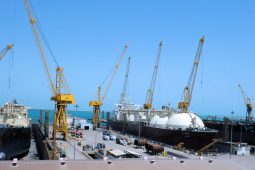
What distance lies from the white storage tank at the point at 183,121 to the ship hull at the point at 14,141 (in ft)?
133

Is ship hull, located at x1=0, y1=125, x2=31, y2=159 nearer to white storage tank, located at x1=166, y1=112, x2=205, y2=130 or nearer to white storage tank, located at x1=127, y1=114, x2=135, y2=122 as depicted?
white storage tank, located at x1=166, y1=112, x2=205, y2=130

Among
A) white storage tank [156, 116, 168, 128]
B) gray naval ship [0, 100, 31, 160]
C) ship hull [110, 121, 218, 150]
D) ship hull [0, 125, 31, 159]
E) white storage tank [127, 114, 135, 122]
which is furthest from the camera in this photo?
white storage tank [127, 114, 135, 122]

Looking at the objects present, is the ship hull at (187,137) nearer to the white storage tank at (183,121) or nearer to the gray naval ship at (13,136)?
the white storage tank at (183,121)

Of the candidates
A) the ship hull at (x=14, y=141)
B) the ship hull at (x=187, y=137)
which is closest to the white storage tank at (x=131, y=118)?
the ship hull at (x=187, y=137)

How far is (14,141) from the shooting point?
237 ft

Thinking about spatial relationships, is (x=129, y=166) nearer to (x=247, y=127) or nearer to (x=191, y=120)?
(x=191, y=120)

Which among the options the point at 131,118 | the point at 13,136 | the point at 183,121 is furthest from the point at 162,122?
the point at 13,136

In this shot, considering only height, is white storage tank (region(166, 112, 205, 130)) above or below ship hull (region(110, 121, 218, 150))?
above

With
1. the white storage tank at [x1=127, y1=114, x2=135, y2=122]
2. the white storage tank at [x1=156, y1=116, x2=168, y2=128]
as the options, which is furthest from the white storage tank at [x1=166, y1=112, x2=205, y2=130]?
the white storage tank at [x1=127, y1=114, x2=135, y2=122]

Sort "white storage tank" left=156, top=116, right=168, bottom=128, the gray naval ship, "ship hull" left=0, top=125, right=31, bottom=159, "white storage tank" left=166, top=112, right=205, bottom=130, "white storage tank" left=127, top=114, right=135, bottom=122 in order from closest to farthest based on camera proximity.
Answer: "ship hull" left=0, top=125, right=31, bottom=159 → the gray naval ship → "white storage tank" left=166, top=112, right=205, bottom=130 → "white storage tank" left=156, top=116, right=168, bottom=128 → "white storage tank" left=127, top=114, right=135, bottom=122

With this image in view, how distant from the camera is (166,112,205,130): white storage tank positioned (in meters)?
100

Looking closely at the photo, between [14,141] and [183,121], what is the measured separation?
155ft

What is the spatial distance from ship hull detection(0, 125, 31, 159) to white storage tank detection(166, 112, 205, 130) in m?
40.6

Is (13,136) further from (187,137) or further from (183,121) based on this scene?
(183,121)
